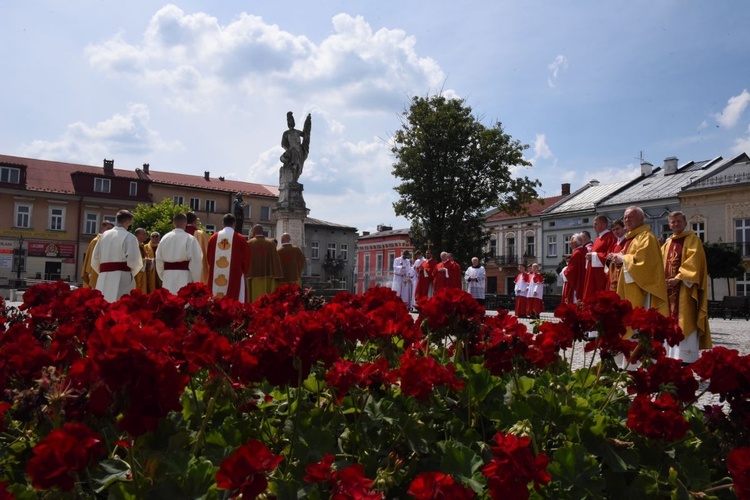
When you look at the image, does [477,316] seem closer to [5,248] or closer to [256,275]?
[256,275]

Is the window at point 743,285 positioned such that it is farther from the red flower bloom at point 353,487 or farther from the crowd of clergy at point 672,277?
the red flower bloom at point 353,487

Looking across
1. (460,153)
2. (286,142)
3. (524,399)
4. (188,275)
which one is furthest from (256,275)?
(460,153)

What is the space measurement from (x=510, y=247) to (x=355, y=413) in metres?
56.7

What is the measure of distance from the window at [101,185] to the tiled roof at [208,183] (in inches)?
148

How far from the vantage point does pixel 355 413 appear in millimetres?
2525

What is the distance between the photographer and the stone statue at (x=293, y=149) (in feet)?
69.3

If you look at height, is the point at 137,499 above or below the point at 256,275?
below

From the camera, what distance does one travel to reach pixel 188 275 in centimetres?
958

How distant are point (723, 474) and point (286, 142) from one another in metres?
20.1

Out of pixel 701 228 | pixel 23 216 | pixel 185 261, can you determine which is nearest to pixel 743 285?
pixel 701 228

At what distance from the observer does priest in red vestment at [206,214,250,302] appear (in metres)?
10.8

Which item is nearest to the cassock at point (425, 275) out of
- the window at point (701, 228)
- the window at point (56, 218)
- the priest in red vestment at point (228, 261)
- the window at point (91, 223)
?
the priest in red vestment at point (228, 261)

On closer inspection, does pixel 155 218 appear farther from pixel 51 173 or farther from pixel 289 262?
pixel 289 262

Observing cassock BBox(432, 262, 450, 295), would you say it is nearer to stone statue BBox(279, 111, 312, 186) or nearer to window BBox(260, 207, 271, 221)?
stone statue BBox(279, 111, 312, 186)
